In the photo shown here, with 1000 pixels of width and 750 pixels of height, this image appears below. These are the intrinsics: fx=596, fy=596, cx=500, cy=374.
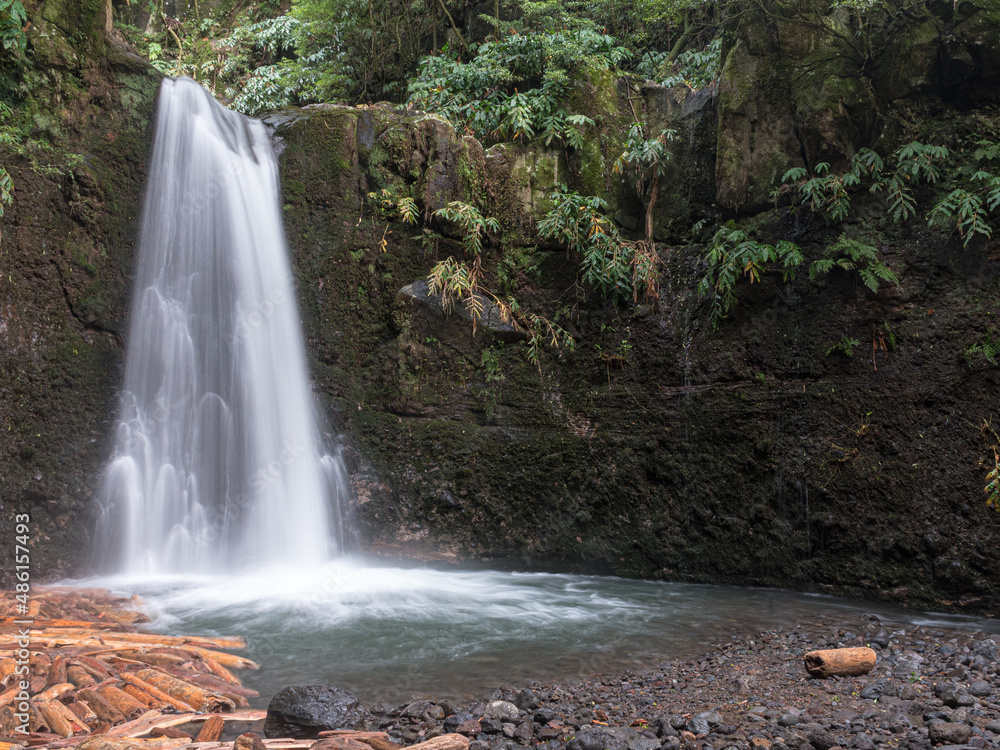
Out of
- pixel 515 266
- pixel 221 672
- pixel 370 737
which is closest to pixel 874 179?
pixel 515 266

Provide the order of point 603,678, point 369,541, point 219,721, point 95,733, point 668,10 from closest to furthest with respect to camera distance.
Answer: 1. point 95,733
2. point 219,721
3. point 603,678
4. point 369,541
5. point 668,10

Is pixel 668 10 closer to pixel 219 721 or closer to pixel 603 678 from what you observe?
pixel 603 678

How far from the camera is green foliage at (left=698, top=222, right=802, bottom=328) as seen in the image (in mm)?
6227

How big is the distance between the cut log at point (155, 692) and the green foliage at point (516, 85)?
6900 mm

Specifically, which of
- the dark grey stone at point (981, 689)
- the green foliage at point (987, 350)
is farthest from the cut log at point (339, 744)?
the green foliage at point (987, 350)

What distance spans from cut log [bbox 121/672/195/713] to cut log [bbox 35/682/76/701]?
240 millimetres

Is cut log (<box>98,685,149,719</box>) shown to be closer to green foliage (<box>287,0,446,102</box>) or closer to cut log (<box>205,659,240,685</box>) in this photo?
cut log (<box>205,659,240,685</box>)

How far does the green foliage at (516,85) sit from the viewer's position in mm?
7785

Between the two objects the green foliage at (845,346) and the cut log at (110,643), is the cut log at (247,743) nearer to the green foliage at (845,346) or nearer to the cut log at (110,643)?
the cut log at (110,643)

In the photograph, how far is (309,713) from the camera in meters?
2.84

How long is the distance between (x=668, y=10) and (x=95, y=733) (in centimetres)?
1043

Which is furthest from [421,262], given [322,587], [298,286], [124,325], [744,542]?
[744,542]

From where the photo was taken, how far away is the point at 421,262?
727 cm

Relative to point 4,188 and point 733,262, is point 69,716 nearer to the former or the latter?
point 4,188
